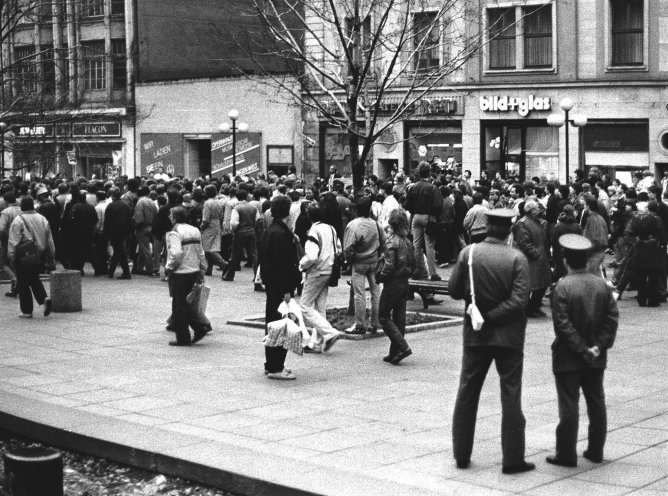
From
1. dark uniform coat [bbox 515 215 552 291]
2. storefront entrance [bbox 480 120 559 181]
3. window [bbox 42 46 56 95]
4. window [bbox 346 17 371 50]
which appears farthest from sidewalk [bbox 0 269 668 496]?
storefront entrance [bbox 480 120 559 181]

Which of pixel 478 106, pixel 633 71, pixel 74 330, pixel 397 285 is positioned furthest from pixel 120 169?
pixel 397 285

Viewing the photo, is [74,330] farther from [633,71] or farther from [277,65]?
[277,65]

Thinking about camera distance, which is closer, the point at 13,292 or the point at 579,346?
the point at 579,346

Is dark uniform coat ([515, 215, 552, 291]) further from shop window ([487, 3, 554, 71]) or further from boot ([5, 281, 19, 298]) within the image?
shop window ([487, 3, 554, 71])

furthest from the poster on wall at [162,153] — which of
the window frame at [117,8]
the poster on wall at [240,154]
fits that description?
the window frame at [117,8]

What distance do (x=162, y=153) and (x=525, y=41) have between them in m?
16.7

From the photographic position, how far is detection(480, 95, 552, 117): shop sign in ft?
128

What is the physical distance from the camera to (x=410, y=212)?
22547 millimetres

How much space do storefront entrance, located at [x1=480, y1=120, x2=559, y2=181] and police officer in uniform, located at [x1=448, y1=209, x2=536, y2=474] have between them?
29.6 metres

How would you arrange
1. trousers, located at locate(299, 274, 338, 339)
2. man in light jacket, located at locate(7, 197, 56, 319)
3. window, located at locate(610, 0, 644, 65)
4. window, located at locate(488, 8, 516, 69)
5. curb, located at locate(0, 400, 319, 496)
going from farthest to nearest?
window, located at locate(488, 8, 516, 69)
window, located at locate(610, 0, 644, 65)
man in light jacket, located at locate(7, 197, 56, 319)
trousers, located at locate(299, 274, 338, 339)
curb, located at locate(0, 400, 319, 496)

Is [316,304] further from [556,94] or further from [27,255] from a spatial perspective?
[556,94]

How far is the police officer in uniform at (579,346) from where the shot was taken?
942cm

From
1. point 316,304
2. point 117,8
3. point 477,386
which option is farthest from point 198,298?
point 117,8

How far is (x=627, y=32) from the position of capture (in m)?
38.0
